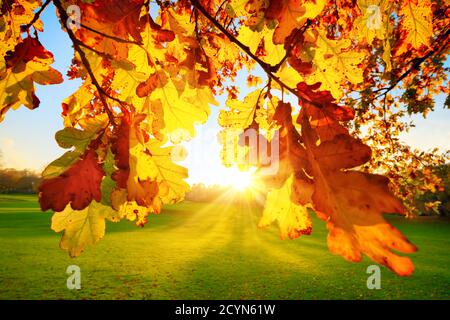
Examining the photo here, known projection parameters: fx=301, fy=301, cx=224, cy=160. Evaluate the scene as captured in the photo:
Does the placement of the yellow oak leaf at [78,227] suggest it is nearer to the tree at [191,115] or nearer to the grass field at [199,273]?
the tree at [191,115]

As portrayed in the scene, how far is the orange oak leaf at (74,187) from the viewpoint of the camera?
33.1 inches

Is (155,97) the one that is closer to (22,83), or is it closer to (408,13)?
(22,83)

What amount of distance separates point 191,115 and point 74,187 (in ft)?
2.17

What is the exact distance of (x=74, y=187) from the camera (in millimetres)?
869

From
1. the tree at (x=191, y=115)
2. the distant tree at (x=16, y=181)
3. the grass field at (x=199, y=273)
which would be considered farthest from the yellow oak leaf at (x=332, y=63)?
the distant tree at (x=16, y=181)

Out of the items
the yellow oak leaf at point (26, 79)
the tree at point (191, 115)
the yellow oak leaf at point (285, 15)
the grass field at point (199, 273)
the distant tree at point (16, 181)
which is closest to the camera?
the tree at point (191, 115)

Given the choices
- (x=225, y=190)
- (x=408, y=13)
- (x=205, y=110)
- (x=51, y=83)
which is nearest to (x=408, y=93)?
(x=408, y=13)

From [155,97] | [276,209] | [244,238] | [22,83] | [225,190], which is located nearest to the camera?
[276,209]

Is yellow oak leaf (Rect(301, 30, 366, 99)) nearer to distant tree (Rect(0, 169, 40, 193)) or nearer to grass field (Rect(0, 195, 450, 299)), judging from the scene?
grass field (Rect(0, 195, 450, 299))

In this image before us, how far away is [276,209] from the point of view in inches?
37.7

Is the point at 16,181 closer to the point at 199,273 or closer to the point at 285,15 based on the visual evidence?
the point at 199,273

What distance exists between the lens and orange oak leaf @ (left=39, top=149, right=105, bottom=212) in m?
0.84

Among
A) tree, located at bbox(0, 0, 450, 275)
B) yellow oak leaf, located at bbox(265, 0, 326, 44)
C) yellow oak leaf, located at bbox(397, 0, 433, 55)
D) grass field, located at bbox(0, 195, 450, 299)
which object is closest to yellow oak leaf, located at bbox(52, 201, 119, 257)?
tree, located at bbox(0, 0, 450, 275)
